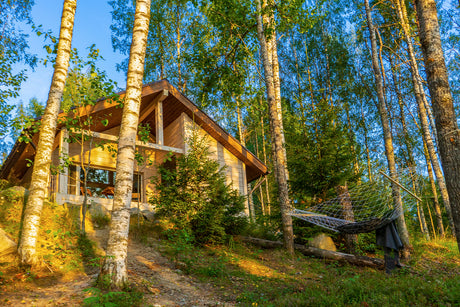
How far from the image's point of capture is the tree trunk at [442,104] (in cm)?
354

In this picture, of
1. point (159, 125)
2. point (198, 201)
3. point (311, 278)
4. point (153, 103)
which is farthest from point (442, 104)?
point (153, 103)

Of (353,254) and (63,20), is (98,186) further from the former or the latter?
(353,254)

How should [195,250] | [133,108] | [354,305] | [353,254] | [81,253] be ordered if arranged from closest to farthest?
1. [354,305]
2. [133,108]
3. [81,253]
4. [195,250]
5. [353,254]

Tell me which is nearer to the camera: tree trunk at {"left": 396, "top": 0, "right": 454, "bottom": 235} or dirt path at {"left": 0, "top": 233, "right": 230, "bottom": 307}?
dirt path at {"left": 0, "top": 233, "right": 230, "bottom": 307}

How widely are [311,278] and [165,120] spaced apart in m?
7.95

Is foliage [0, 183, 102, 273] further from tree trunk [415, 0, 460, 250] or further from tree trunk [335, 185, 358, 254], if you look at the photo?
tree trunk [335, 185, 358, 254]

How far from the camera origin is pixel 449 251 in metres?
9.37

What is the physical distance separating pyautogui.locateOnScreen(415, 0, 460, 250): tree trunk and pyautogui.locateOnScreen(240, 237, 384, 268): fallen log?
3899 millimetres

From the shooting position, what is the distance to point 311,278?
19.8 ft

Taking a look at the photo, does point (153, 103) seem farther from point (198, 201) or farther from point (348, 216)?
point (348, 216)

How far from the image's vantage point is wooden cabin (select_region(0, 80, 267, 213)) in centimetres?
959

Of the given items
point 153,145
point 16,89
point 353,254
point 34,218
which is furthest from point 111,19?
point 353,254

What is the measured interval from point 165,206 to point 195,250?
49.5 inches

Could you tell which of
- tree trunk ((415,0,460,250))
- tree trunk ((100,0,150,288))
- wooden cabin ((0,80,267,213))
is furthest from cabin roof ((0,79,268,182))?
tree trunk ((415,0,460,250))
